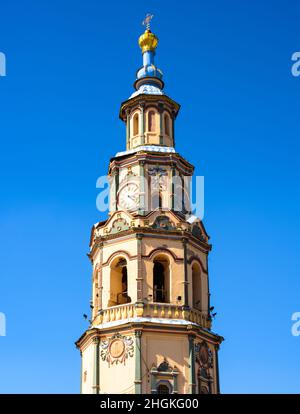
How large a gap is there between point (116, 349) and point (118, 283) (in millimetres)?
3105

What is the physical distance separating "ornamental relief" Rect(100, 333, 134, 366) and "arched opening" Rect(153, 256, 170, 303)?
2365 millimetres

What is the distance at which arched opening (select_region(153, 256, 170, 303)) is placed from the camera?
113ft

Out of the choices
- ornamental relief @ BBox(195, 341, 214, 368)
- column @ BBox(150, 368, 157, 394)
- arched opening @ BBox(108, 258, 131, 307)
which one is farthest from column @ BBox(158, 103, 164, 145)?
column @ BBox(150, 368, 157, 394)

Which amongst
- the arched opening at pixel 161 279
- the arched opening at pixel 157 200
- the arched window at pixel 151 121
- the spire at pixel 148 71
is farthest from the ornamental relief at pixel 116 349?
the spire at pixel 148 71

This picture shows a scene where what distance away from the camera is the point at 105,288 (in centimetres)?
3447

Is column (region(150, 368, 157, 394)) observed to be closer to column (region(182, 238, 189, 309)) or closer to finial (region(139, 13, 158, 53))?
column (region(182, 238, 189, 309))

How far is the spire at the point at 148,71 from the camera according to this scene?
3922 centimetres

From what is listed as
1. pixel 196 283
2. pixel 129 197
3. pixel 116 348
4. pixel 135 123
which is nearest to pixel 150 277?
pixel 196 283

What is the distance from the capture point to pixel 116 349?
1291 inches

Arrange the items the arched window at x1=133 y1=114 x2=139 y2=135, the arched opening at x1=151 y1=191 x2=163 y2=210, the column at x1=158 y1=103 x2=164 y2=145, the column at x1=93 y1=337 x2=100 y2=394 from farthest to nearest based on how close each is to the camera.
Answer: the arched window at x1=133 y1=114 x2=139 y2=135 → the column at x1=158 y1=103 x2=164 y2=145 → the arched opening at x1=151 y1=191 x2=163 y2=210 → the column at x1=93 y1=337 x2=100 y2=394

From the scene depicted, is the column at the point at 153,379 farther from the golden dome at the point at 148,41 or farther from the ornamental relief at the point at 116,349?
the golden dome at the point at 148,41
